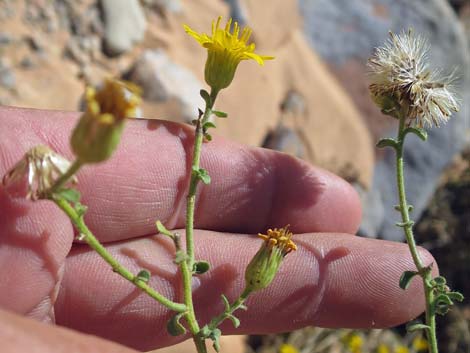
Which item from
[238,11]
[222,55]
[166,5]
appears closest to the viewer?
[222,55]

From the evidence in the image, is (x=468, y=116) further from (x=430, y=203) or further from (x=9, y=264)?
(x=9, y=264)

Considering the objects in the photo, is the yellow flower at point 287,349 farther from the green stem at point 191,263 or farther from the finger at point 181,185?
the green stem at point 191,263

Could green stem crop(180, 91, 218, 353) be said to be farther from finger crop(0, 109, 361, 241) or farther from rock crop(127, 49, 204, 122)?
rock crop(127, 49, 204, 122)

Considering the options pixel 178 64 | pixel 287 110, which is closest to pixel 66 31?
pixel 178 64

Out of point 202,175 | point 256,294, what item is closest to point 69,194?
point 202,175

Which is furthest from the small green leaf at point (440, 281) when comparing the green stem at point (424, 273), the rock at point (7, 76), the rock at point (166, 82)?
the rock at point (7, 76)

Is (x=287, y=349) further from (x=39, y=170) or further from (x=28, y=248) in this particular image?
(x=39, y=170)
